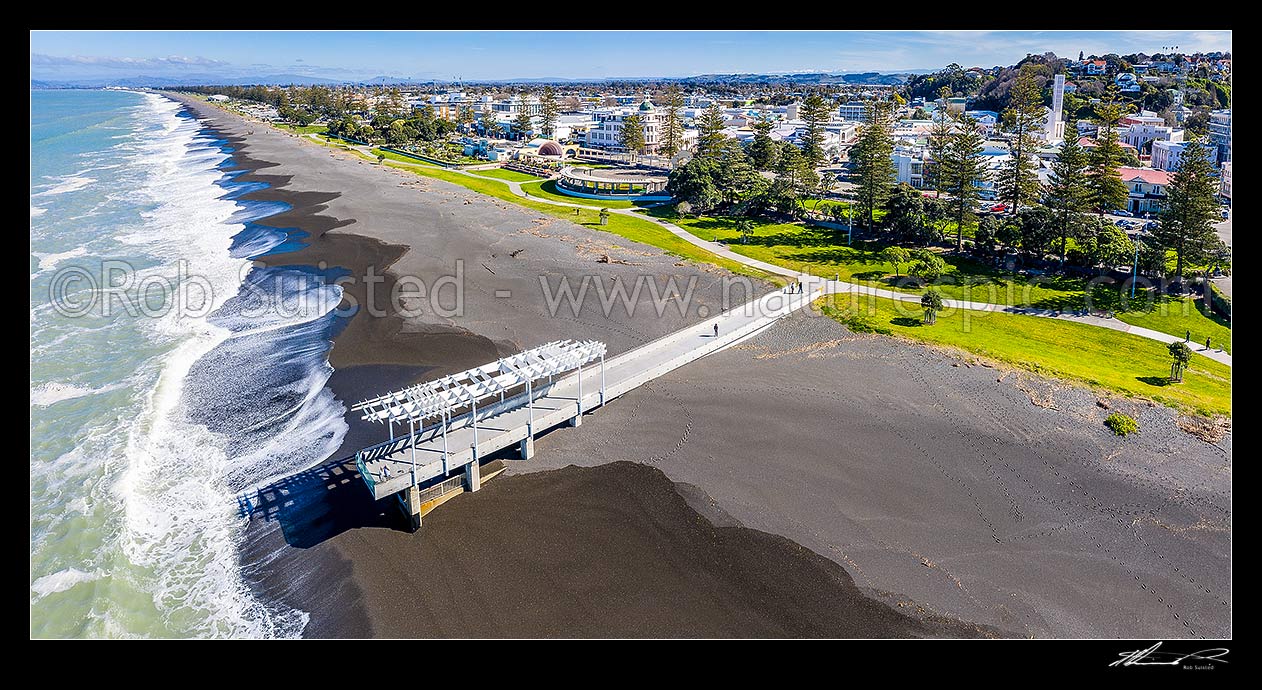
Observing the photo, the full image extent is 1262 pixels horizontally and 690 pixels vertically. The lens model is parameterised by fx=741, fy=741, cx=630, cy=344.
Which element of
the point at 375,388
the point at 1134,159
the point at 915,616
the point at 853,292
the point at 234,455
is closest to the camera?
the point at 915,616

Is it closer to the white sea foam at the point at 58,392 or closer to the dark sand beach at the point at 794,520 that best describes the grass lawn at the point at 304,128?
the white sea foam at the point at 58,392

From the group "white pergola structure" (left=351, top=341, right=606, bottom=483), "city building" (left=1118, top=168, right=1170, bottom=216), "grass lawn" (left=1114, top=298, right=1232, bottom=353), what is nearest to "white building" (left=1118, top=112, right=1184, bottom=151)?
"city building" (left=1118, top=168, right=1170, bottom=216)

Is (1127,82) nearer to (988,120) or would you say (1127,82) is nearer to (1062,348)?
(988,120)

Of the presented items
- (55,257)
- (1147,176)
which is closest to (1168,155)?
(1147,176)

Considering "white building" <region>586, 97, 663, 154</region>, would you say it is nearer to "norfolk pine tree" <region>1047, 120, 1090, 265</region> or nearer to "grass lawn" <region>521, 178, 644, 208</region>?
"grass lawn" <region>521, 178, 644, 208</region>

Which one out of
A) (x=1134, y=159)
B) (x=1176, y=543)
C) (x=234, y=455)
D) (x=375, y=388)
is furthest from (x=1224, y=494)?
(x=1134, y=159)

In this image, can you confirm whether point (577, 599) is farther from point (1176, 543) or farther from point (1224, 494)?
point (1224, 494)
